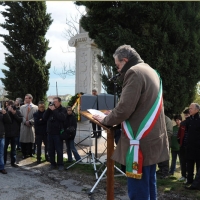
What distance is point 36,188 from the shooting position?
518 cm

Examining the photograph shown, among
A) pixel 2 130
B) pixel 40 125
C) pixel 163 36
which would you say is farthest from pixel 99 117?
pixel 163 36

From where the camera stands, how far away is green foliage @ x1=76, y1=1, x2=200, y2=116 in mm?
7828

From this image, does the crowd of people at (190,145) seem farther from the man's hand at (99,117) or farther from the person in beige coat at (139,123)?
the man's hand at (99,117)

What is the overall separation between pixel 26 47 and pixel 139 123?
14.3 m

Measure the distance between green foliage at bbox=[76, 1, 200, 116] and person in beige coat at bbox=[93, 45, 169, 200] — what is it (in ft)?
17.7

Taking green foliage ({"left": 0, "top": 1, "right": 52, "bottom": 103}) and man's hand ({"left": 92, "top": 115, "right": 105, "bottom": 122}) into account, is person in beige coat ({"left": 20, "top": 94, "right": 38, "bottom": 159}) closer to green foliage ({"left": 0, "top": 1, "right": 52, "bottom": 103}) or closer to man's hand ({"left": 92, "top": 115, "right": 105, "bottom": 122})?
man's hand ({"left": 92, "top": 115, "right": 105, "bottom": 122})

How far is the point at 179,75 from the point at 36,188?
17.0 ft

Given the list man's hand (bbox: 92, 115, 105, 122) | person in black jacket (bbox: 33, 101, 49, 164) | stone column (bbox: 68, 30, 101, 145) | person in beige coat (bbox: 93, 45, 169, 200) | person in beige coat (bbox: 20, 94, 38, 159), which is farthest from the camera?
stone column (bbox: 68, 30, 101, 145)

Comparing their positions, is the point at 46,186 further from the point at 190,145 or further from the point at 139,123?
the point at 139,123

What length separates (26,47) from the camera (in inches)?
618

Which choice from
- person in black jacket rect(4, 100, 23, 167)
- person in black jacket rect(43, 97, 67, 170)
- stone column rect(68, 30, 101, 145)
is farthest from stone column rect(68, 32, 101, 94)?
person in black jacket rect(4, 100, 23, 167)

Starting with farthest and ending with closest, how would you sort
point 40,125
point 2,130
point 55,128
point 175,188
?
point 40,125 → point 55,128 → point 2,130 → point 175,188

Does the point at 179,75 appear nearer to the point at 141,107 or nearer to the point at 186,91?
the point at 186,91

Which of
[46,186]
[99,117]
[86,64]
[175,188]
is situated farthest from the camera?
[86,64]
